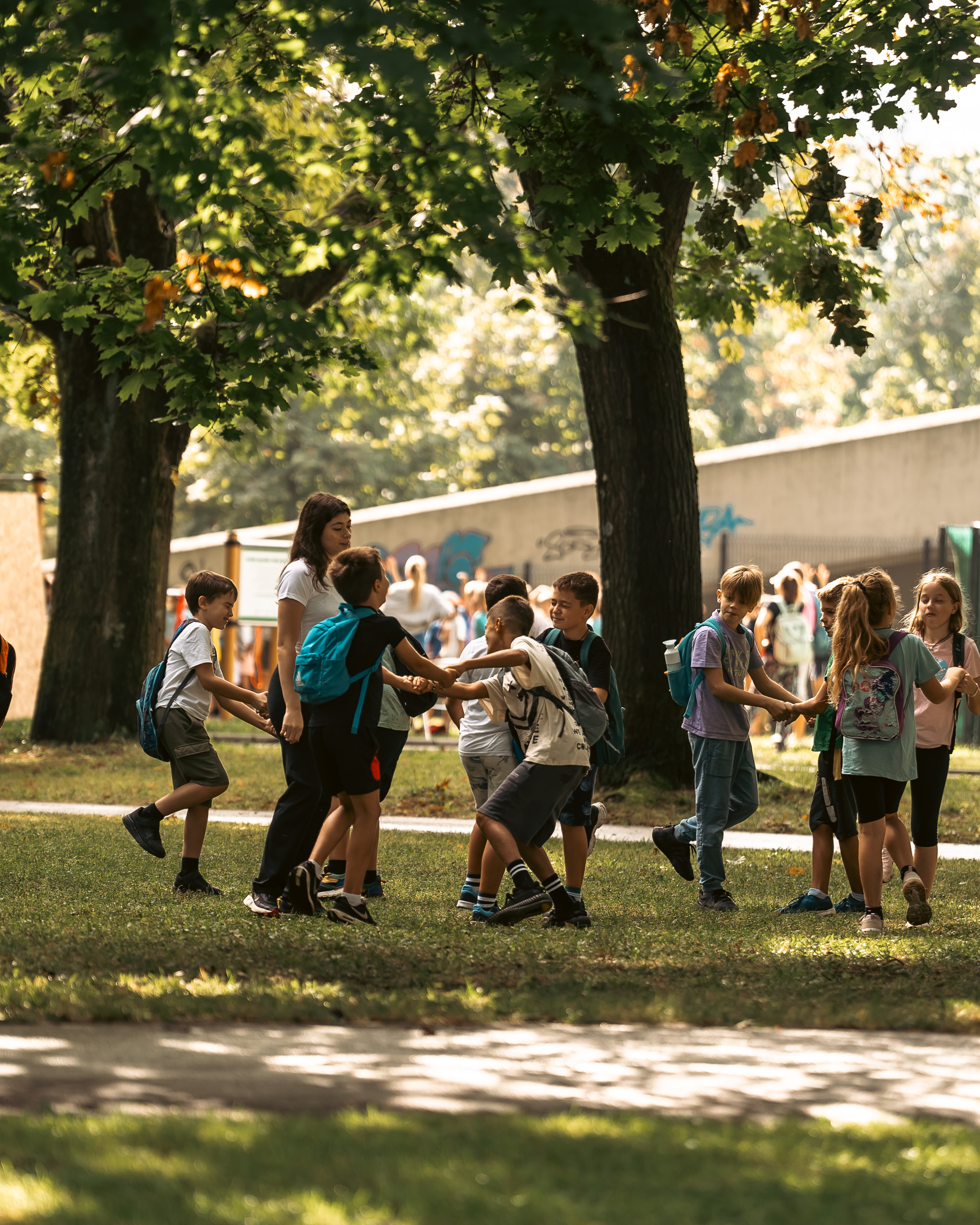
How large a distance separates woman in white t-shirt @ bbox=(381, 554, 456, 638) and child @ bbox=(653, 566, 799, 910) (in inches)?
340

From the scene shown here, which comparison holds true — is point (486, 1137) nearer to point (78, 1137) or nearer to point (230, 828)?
point (78, 1137)

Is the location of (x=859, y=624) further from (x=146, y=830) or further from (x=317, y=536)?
(x=146, y=830)

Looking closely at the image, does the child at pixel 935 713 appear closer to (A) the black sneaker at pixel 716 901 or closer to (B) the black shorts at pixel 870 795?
(B) the black shorts at pixel 870 795

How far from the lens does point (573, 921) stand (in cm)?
711

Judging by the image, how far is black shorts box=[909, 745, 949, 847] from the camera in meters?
7.89

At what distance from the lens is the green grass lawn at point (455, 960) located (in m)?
5.25

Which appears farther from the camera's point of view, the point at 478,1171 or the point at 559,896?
the point at 559,896

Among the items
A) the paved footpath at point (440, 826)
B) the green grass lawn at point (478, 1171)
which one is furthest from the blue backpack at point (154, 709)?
the green grass lawn at point (478, 1171)

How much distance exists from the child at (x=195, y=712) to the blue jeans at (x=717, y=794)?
7.17 feet

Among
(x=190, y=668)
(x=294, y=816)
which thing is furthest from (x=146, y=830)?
(x=294, y=816)

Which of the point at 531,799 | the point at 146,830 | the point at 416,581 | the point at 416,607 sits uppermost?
the point at 416,581

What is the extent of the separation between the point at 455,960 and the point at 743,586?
2.62 metres

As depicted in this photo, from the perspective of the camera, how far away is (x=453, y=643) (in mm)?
21438

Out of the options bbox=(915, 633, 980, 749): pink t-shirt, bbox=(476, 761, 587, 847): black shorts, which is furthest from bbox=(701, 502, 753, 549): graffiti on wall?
bbox=(476, 761, 587, 847): black shorts
